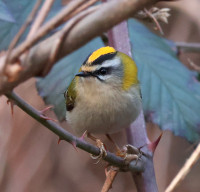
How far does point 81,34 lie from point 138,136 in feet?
2.29

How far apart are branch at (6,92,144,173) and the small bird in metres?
0.23

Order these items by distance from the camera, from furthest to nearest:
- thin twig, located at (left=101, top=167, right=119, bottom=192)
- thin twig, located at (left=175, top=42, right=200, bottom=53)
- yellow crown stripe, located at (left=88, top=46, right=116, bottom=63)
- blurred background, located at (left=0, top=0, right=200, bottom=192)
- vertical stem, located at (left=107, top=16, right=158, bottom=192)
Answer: blurred background, located at (left=0, top=0, right=200, bottom=192) → thin twig, located at (left=175, top=42, right=200, bottom=53) → yellow crown stripe, located at (left=88, top=46, right=116, bottom=63) → vertical stem, located at (left=107, top=16, right=158, bottom=192) → thin twig, located at (left=101, top=167, right=119, bottom=192)

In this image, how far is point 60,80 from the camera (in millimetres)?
1178

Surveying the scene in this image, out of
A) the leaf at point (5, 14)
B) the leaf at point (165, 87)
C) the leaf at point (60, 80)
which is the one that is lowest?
the leaf at point (165, 87)

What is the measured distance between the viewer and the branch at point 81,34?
0.87ft

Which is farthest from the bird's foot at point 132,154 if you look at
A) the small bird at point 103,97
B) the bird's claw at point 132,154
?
the small bird at point 103,97

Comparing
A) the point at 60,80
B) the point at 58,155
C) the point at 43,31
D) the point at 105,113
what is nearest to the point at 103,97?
the point at 105,113

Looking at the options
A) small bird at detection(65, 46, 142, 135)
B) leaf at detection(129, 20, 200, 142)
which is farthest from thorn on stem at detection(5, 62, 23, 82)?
leaf at detection(129, 20, 200, 142)

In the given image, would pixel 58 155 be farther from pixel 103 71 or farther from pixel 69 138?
pixel 69 138

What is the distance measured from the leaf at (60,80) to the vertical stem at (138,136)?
16 centimetres

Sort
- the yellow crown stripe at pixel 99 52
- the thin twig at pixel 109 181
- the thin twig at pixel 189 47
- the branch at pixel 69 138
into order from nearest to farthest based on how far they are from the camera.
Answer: the branch at pixel 69 138 → the thin twig at pixel 109 181 → the yellow crown stripe at pixel 99 52 → the thin twig at pixel 189 47

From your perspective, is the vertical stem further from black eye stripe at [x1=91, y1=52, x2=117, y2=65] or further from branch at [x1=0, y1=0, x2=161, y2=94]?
branch at [x1=0, y1=0, x2=161, y2=94]

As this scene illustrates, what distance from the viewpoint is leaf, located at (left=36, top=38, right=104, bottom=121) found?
1.14 metres

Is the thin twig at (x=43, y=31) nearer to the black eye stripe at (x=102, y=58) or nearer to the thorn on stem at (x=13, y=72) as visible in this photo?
the thorn on stem at (x=13, y=72)
